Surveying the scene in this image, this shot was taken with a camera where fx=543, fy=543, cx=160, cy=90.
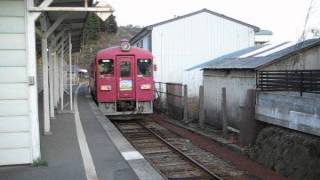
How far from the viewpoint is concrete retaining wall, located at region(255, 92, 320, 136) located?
1147 centimetres

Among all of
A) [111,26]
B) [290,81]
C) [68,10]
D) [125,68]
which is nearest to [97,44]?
[111,26]

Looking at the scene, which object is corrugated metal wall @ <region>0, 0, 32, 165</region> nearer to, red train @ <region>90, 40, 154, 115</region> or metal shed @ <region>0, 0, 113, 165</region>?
metal shed @ <region>0, 0, 113, 165</region>

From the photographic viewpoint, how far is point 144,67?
21969mm

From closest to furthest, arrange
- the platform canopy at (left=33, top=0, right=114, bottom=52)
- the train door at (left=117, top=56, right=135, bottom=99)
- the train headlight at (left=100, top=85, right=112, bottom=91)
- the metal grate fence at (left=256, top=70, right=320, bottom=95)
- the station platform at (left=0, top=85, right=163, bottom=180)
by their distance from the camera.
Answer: the station platform at (left=0, top=85, right=163, bottom=180)
the platform canopy at (left=33, top=0, right=114, bottom=52)
the metal grate fence at (left=256, top=70, right=320, bottom=95)
the train headlight at (left=100, top=85, right=112, bottom=91)
the train door at (left=117, top=56, right=135, bottom=99)

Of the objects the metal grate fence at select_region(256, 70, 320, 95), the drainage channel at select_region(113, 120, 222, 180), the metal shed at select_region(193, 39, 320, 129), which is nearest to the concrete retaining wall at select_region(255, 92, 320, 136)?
the metal grate fence at select_region(256, 70, 320, 95)

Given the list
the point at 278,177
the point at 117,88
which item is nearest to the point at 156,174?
the point at 278,177

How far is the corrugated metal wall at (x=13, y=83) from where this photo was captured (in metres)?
9.20

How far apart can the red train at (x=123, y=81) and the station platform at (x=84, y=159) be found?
6.26m

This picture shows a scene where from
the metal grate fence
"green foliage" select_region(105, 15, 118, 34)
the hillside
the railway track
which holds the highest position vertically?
"green foliage" select_region(105, 15, 118, 34)

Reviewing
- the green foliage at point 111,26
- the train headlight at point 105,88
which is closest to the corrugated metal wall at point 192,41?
the train headlight at point 105,88

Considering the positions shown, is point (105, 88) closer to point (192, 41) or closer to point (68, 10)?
point (68, 10)

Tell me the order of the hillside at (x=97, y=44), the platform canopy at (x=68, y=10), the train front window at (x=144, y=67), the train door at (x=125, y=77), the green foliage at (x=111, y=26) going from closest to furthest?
the platform canopy at (x=68, y=10), the train door at (x=125, y=77), the train front window at (x=144, y=67), the hillside at (x=97, y=44), the green foliage at (x=111, y=26)

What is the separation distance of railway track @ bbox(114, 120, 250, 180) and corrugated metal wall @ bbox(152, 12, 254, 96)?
13321mm

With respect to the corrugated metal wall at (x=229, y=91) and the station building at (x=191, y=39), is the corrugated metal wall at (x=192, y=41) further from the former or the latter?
the corrugated metal wall at (x=229, y=91)
